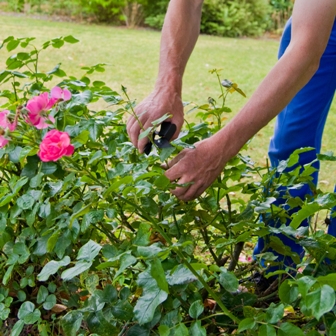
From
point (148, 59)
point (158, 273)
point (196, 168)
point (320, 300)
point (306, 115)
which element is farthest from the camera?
point (148, 59)

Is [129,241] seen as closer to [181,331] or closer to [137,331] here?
[137,331]

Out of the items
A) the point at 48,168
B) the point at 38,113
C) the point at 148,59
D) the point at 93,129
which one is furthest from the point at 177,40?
the point at 148,59

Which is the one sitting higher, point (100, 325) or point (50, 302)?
point (100, 325)

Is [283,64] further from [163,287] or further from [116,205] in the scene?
[163,287]

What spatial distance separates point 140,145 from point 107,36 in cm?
992

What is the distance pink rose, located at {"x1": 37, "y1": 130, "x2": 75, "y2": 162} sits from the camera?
42.4 inches

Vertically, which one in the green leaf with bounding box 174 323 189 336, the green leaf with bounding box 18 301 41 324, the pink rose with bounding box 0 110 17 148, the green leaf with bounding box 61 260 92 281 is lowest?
the green leaf with bounding box 18 301 41 324

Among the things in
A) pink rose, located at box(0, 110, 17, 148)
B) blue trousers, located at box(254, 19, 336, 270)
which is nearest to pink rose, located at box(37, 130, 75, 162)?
A: pink rose, located at box(0, 110, 17, 148)

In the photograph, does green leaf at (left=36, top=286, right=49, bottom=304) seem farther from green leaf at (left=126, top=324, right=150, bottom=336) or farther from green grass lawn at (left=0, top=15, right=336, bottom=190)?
green grass lawn at (left=0, top=15, right=336, bottom=190)

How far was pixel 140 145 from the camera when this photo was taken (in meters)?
1.49

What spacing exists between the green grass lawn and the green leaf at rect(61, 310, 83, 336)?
9.18 feet

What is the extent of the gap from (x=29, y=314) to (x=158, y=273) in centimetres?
56

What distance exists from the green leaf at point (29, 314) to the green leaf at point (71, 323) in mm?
191

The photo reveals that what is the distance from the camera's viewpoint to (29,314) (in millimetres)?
1457
